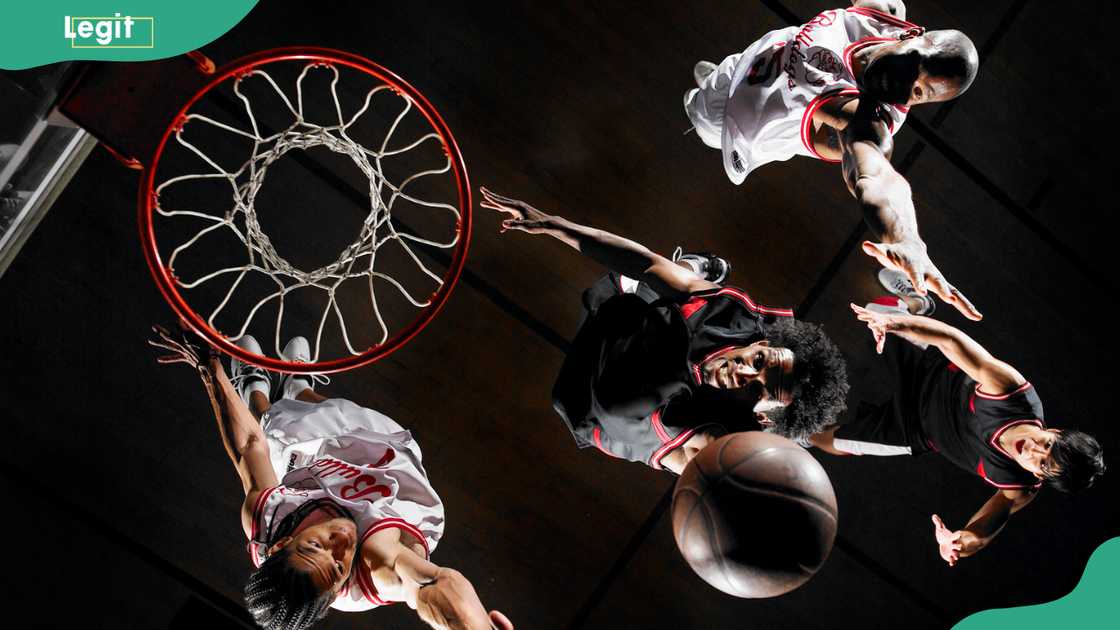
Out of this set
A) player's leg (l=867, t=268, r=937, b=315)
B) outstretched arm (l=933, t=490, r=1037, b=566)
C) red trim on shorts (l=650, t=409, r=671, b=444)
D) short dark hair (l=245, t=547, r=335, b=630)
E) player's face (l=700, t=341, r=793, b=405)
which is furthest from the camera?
player's leg (l=867, t=268, r=937, b=315)

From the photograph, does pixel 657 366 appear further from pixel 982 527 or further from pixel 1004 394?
pixel 982 527

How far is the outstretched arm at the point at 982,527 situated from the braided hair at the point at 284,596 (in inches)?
86.6

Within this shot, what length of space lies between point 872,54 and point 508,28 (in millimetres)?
1263

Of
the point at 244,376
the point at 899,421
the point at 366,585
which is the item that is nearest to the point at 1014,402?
the point at 899,421

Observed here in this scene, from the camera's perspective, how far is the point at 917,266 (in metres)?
2.44

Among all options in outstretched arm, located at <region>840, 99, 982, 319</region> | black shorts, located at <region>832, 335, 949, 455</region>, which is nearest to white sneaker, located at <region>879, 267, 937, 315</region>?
black shorts, located at <region>832, 335, 949, 455</region>

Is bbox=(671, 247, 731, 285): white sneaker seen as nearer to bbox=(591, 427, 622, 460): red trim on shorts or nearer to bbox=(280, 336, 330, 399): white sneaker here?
bbox=(591, 427, 622, 460): red trim on shorts

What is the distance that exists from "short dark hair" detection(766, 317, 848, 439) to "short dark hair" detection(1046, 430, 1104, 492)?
71 centimetres

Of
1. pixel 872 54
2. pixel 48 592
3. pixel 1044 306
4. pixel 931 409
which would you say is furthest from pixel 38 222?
pixel 1044 306

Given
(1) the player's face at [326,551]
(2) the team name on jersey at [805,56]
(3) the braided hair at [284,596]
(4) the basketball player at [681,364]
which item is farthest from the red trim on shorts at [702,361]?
(3) the braided hair at [284,596]

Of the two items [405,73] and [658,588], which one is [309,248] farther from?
[658,588]

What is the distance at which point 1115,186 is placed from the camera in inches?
131

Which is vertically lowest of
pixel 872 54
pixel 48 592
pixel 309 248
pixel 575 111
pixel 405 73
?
pixel 48 592

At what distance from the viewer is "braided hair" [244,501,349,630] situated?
7.48 feet
